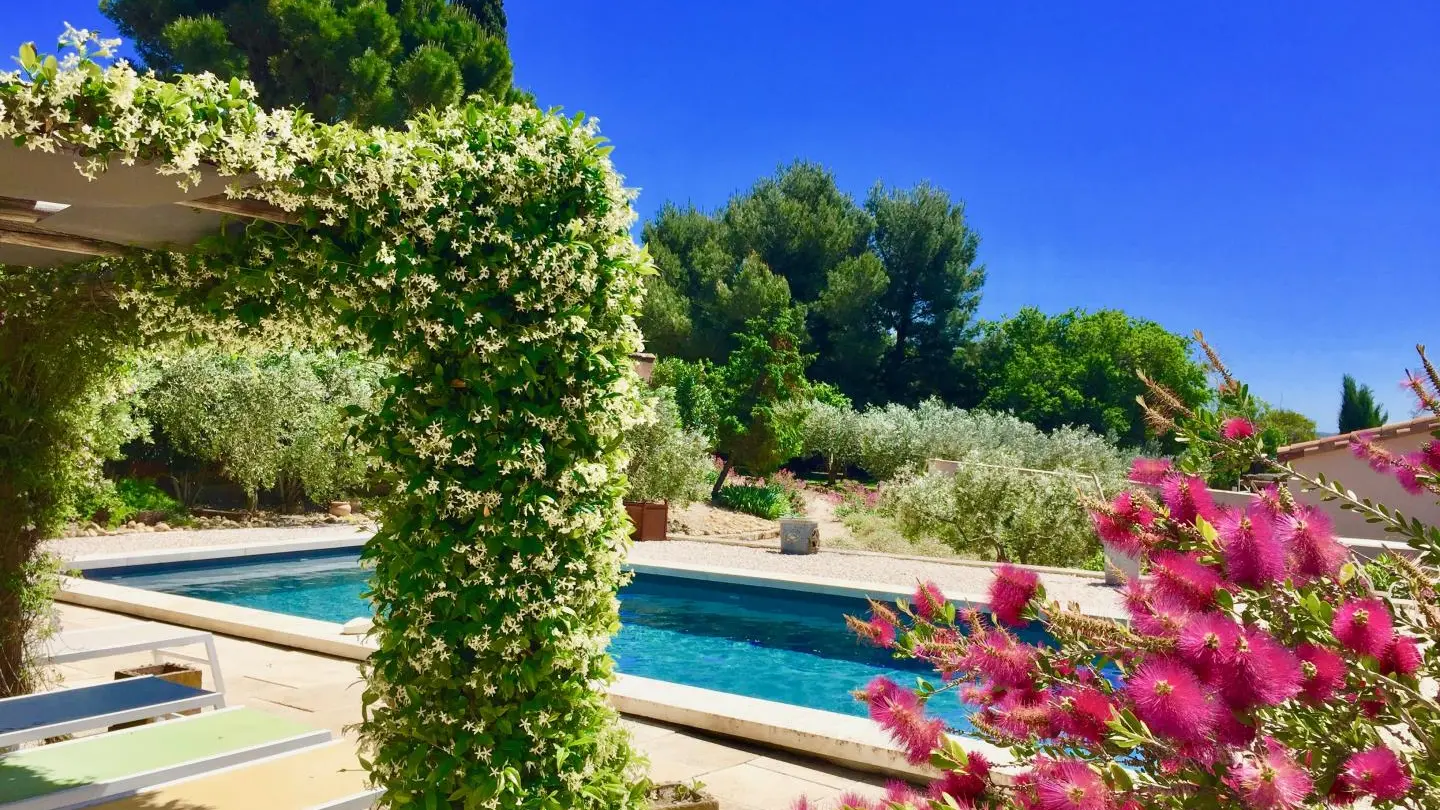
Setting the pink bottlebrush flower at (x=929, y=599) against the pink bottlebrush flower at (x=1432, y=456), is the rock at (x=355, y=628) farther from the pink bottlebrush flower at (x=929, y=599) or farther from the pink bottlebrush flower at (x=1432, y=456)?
the pink bottlebrush flower at (x=1432, y=456)

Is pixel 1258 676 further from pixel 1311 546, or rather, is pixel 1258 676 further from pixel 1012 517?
pixel 1012 517

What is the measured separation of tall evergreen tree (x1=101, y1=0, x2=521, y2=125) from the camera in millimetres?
20672

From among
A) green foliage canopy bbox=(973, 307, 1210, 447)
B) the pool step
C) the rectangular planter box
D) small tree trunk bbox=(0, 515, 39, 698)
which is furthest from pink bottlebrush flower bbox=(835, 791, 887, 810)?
green foliage canopy bbox=(973, 307, 1210, 447)

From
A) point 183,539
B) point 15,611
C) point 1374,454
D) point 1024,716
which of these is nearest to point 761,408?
point 183,539

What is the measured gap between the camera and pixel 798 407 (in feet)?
66.7

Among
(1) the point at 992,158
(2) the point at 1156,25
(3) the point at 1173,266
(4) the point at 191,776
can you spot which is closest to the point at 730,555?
(4) the point at 191,776

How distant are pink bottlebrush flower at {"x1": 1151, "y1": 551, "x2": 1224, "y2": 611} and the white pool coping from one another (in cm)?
154

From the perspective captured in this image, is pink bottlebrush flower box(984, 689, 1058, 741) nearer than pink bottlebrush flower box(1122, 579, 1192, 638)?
No

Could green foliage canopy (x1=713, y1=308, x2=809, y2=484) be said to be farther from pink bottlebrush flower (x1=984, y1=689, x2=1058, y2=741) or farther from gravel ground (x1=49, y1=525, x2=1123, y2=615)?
pink bottlebrush flower (x1=984, y1=689, x2=1058, y2=741)

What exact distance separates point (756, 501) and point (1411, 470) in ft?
59.6

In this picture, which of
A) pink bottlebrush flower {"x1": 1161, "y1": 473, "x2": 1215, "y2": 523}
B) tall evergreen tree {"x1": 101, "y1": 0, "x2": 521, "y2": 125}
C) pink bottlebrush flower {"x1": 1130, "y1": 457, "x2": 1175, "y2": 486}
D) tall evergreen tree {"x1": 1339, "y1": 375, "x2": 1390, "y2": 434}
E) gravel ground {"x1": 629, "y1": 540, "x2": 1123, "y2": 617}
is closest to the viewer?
pink bottlebrush flower {"x1": 1161, "y1": 473, "x2": 1215, "y2": 523}

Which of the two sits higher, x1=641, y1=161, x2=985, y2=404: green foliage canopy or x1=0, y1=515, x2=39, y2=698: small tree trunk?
x1=641, y1=161, x2=985, y2=404: green foliage canopy

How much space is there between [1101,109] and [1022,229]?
10215mm

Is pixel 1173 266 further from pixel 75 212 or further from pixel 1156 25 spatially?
pixel 75 212
